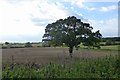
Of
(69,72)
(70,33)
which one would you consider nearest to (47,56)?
(70,33)

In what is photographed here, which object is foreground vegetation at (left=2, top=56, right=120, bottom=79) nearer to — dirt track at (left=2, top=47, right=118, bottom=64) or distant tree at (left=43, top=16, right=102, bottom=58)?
dirt track at (left=2, top=47, right=118, bottom=64)

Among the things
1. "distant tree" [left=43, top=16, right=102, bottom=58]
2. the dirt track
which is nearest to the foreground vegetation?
the dirt track

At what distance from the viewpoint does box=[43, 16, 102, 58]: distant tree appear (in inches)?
917

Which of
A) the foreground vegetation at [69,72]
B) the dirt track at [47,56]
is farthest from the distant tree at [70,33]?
the foreground vegetation at [69,72]

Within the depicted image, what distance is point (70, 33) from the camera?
23.6 m

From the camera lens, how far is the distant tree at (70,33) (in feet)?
76.4

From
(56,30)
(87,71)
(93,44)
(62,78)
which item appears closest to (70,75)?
(62,78)

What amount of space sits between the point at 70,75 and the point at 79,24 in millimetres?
14909

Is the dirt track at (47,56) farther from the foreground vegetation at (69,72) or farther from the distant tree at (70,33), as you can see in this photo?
the foreground vegetation at (69,72)

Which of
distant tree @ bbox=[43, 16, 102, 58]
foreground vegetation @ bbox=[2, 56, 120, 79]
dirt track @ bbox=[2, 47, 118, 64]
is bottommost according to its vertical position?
foreground vegetation @ bbox=[2, 56, 120, 79]

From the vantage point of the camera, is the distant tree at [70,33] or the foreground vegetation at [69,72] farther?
the distant tree at [70,33]

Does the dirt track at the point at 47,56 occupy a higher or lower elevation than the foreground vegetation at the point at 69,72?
higher

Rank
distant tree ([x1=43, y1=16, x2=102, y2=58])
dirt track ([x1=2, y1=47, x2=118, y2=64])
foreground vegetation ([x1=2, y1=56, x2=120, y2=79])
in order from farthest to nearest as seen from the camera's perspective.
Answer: distant tree ([x1=43, y1=16, x2=102, y2=58]) < dirt track ([x1=2, y1=47, x2=118, y2=64]) < foreground vegetation ([x1=2, y1=56, x2=120, y2=79])

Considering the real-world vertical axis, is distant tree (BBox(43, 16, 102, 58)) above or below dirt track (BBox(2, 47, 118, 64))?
above
